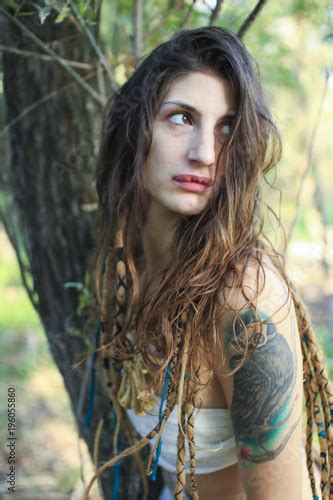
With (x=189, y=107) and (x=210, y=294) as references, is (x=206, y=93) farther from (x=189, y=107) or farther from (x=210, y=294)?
(x=210, y=294)

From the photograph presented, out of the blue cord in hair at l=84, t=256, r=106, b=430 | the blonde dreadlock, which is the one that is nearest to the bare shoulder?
the blonde dreadlock

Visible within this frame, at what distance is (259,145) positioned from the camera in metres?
1.47

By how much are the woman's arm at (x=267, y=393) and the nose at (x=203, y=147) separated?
33 cm

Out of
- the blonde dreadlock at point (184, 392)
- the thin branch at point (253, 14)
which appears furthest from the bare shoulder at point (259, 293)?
the thin branch at point (253, 14)

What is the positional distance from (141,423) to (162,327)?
45 cm

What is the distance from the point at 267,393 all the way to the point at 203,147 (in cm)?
66

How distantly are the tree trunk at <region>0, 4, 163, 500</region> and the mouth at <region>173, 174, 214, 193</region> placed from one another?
0.70 meters

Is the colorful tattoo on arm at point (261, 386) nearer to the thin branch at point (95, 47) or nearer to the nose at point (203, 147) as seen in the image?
the nose at point (203, 147)

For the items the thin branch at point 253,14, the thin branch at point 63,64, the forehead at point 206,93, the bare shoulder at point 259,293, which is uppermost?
the thin branch at point 253,14

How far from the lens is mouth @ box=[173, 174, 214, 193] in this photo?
1.41 meters

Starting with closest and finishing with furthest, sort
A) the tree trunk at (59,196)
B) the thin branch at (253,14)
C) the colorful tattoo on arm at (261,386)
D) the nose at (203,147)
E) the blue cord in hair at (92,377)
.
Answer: the colorful tattoo on arm at (261,386), the nose at (203,147), the thin branch at (253,14), the blue cord in hair at (92,377), the tree trunk at (59,196)

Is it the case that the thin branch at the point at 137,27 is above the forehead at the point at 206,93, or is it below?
above

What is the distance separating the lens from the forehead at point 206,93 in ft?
4.62

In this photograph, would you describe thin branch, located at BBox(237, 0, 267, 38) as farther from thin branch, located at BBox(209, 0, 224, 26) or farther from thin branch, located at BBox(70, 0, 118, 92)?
thin branch, located at BBox(70, 0, 118, 92)
